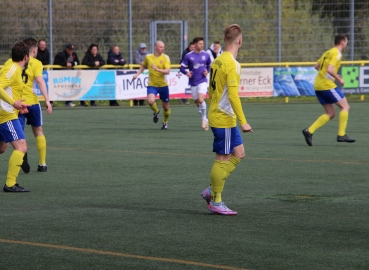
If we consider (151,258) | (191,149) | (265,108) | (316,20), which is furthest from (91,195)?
(316,20)

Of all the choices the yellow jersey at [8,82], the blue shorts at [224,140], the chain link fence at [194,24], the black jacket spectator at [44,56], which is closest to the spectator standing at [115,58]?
the chain link fence at [194,24]

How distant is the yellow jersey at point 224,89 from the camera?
28.5 feet

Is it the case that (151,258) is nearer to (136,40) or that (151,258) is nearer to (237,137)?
(237,137)

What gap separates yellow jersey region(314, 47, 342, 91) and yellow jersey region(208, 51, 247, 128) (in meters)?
7.56

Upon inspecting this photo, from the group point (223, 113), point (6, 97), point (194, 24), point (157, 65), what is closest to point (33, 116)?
point (6, 97)

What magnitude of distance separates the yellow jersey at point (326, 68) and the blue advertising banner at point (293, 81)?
13014 mm

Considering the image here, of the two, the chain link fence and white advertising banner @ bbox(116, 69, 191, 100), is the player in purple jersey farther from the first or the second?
the chain link fence

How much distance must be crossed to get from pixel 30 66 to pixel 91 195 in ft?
9.10

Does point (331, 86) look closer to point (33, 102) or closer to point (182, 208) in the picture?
point (33, 102)

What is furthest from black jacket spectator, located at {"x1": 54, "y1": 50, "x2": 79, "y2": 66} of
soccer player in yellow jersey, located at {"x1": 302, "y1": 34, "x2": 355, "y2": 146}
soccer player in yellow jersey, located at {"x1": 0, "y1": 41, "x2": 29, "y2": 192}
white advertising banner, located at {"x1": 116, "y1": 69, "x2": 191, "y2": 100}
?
soccer player in yellow jersey, located at {"x1": 0, "y1": 41, "x2": 29, "y2": 192}

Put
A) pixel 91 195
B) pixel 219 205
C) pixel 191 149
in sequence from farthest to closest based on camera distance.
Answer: pixel 191 149, pixel 91 195, pixel 219 205

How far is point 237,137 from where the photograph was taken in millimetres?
8961

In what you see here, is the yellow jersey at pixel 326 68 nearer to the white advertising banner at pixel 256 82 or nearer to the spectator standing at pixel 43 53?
the spectator standing at pixel 43 53

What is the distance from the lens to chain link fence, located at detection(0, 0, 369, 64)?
88.0 ft
